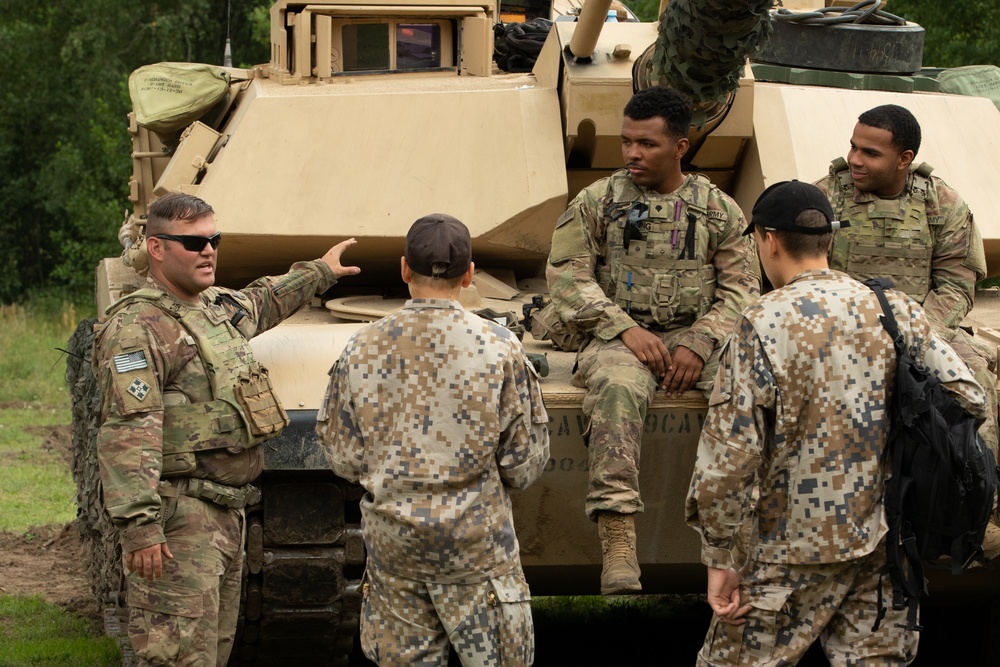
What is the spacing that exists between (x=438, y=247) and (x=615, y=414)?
Result: 1066mm

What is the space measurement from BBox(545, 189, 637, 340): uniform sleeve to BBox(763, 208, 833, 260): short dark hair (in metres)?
1.06

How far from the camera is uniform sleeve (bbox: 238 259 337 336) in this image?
4.80m

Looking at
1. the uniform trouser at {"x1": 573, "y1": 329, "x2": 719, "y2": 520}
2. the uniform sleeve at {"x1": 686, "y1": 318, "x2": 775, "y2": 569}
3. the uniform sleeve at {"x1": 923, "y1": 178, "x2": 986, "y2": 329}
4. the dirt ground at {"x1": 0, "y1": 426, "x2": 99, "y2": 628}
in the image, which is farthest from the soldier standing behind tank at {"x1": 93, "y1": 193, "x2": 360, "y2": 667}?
the dirt ground at {"x1": 0, "y1": 426, "x2": 99, "y2": 628}

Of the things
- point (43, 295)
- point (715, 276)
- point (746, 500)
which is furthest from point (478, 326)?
point (43, 295)

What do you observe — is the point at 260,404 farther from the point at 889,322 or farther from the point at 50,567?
the point at 50,567

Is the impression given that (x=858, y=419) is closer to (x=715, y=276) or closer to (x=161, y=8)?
(x=715, y=276)

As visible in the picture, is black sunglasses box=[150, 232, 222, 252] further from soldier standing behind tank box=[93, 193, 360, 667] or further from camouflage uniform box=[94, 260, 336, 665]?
camouflage uniform box=[94, 260, 336, 665]

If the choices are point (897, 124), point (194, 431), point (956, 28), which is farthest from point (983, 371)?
point (956, 28)

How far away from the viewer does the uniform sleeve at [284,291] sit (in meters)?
4.80

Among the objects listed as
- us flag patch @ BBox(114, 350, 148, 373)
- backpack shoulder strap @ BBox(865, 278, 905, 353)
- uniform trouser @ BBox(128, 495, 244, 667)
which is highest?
backpack shoulder strap @ BBox(865, 278, 905, 353)

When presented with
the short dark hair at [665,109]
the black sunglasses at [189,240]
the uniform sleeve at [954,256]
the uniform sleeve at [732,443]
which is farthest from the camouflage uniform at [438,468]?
the uniform sleeve at [954,256]

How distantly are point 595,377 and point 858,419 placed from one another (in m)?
1.14

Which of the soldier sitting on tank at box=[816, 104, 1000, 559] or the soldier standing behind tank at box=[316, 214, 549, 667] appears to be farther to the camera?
the soldier sitting on tank at box=[816, 104, 1000, 559]

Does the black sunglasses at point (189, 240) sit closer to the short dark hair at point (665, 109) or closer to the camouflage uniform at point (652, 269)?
the camouflage uniform at point (652, 269)
